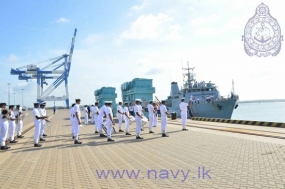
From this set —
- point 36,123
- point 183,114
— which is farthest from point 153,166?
point 183,114

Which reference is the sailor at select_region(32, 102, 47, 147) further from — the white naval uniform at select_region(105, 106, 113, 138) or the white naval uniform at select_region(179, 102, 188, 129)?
the white naval uniform at select_region(179, 102, 188, 129)

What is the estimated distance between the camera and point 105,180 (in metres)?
5.32

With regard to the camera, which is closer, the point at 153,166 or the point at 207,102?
the point at 153,166

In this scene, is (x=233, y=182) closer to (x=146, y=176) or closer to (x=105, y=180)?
(x=146, y=176)

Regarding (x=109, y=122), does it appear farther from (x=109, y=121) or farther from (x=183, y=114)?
(x=183, y=114)

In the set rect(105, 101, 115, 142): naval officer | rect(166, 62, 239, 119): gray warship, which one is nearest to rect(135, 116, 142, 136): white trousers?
rect(105, 101, 115, 142): naval officer

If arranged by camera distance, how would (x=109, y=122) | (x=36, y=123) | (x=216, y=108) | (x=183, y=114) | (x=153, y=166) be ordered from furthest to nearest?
(x=216, y=108)
(x=183, y=114)
(x=109, y=122)
(x=36, y=123)
(x=153, y=166)

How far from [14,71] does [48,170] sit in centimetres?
6466

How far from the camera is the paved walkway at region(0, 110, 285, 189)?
5043 millimetres

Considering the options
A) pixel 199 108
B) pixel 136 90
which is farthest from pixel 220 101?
pixel 136 90

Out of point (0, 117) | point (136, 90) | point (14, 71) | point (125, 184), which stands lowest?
point (125, 184)

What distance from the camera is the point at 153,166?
6.38 m

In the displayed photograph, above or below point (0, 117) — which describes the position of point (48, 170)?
below

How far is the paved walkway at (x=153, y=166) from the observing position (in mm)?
5043
